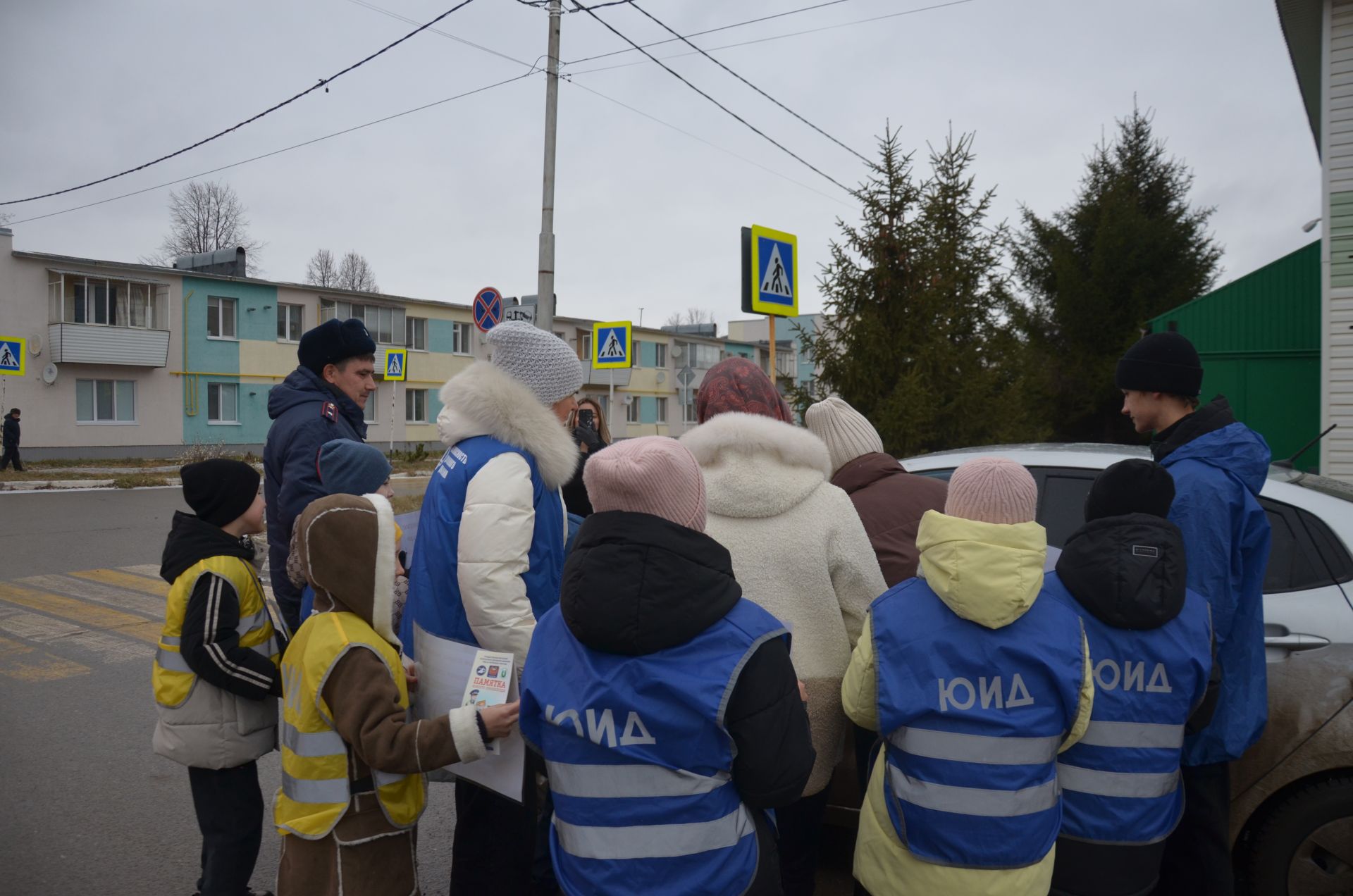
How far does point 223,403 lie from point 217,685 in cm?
3704

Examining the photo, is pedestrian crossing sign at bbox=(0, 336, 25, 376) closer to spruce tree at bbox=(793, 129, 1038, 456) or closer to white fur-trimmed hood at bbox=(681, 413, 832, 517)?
spruce tree at bbox=(793, 129, 1038, 456)

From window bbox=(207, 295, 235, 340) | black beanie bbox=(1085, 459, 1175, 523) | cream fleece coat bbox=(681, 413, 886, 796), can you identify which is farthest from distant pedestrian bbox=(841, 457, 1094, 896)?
window bbox=(207, 295, 235, 340)

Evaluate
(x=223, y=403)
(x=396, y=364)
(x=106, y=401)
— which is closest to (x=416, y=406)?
(x=223, y=403)

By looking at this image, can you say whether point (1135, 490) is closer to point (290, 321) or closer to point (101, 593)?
point (101, 593)

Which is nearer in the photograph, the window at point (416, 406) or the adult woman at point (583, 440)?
the adult woman at point (583, 440)

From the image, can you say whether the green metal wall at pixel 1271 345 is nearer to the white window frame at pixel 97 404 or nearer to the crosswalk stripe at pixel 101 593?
the crosswalk stripe at pixel 101 593

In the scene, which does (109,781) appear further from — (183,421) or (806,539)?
(183,421)

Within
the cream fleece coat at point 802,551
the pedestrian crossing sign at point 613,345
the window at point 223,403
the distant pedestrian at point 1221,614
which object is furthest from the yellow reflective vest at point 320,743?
the window at point 223,403

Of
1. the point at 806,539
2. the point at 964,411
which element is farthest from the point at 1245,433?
the point at 964,411

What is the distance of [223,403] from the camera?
119ft

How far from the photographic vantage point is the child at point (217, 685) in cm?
305

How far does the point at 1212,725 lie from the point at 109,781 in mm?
5110

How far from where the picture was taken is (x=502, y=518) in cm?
268

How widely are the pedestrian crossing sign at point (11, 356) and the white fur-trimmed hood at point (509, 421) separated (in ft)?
71.5
